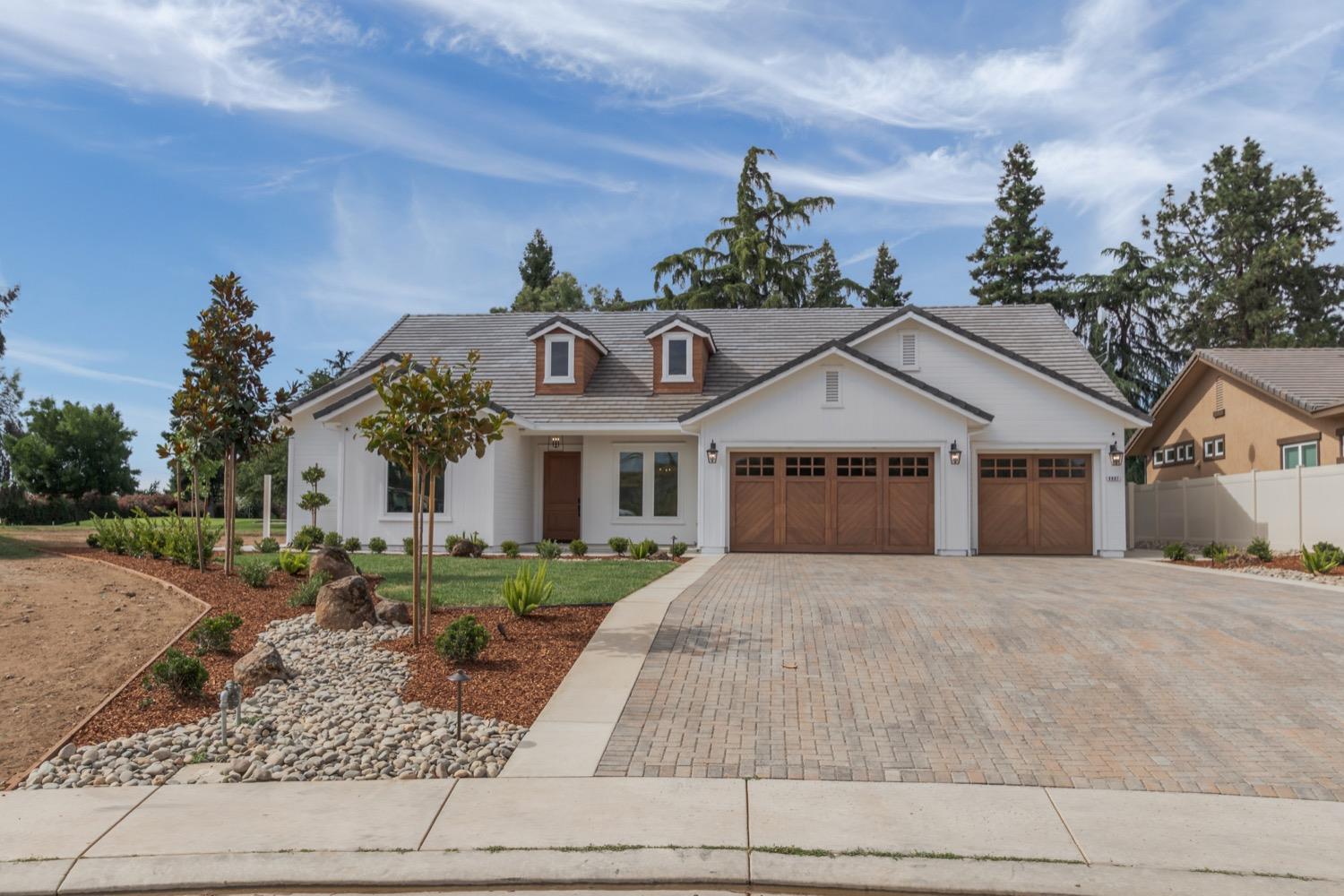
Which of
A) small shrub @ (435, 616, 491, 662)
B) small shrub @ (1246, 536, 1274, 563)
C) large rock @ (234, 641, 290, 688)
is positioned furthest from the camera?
small shrub @ (1246, 536, 1274, 563)

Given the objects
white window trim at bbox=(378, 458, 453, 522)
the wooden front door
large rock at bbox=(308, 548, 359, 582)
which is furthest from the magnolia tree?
the wooden front door

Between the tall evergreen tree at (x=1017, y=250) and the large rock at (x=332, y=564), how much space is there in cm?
3692

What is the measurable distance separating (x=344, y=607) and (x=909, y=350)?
48.8 ft

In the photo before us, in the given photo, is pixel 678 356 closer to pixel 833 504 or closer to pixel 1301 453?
pixel 833 504

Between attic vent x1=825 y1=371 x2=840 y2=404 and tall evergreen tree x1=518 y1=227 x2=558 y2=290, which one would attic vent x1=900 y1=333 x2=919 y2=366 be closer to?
attic vent x1=825 y1=371 x2=840 y2=404

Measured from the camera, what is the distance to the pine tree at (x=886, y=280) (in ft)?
163

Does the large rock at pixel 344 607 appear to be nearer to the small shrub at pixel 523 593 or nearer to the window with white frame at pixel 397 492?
the small shrub at pixel 523 593

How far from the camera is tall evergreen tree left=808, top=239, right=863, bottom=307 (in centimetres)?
3869

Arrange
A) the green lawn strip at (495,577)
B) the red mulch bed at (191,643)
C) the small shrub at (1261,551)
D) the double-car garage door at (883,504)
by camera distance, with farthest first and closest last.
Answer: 1. the double-car garage door at (883,504)
2. the small shrub at (1261,551)
3. the green lawn strip at (495,577)
4. the red mulch bed at (191,643)

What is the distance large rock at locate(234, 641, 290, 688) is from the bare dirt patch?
1.06 m

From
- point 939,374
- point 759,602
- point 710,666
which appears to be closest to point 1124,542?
point 939,374

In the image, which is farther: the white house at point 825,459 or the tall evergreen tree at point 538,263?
the tall evergreen tree at point 538,263

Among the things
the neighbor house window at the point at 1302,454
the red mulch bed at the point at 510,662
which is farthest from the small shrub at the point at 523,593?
the neighbor house window at the point at 1302,454

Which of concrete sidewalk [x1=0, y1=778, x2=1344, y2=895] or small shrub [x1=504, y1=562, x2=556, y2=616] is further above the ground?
small shrub [x1=504, y1=562, x2=556, y2=616]
